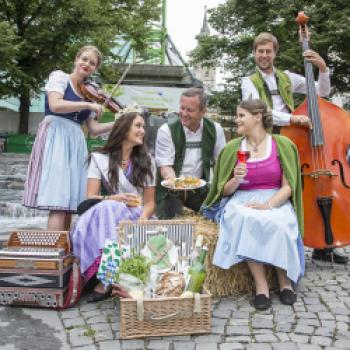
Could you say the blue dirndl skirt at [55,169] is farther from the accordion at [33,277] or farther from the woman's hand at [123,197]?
the accordion at [33,277]

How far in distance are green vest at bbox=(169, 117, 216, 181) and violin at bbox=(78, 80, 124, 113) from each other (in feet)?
1.75

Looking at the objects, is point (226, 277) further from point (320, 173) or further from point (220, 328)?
point (320, 173)

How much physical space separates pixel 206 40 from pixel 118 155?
1607cm

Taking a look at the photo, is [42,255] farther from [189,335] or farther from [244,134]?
[244,134]

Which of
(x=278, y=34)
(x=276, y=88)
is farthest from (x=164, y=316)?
(x=278, y=34)

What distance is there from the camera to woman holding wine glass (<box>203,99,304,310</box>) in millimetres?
3607

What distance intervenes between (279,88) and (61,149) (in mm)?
1848

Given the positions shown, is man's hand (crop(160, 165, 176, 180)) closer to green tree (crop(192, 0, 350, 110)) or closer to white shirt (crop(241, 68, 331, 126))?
white shirt (crop(241, 68, 331, 126))

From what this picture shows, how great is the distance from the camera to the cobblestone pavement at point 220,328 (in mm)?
2996

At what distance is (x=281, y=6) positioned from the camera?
1805 cm

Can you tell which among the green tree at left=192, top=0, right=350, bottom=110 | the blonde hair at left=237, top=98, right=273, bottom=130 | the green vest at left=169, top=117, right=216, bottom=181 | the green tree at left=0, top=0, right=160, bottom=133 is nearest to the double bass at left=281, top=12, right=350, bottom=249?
the blonde hair at left=237, top=98, right=273, bottom=130

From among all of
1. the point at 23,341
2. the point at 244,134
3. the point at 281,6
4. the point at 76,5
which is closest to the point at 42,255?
the point at 23,341

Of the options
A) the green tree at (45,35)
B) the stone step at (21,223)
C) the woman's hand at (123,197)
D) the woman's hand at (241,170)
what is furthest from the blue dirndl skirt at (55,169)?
the green tree at (45,35)

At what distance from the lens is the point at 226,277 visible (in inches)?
154
